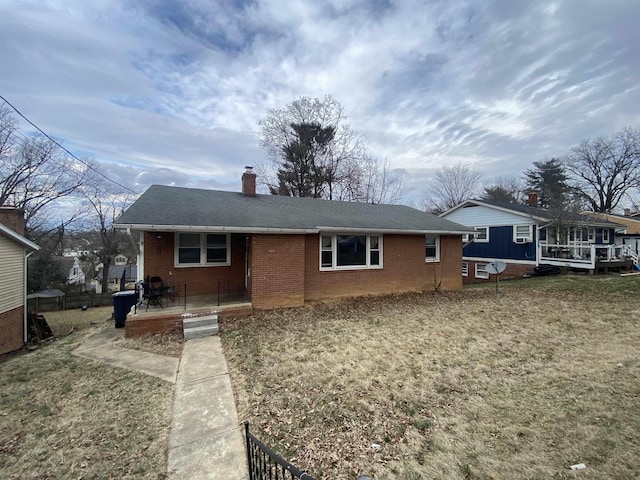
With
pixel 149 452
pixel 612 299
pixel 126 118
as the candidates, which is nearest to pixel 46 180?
pixel 126 118

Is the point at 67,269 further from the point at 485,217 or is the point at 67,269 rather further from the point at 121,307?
the point at 485,217

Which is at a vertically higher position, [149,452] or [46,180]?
[46,180]

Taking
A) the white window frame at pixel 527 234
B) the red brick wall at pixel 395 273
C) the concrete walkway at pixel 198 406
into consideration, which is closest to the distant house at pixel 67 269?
the concrete walkway at pixel 198 406

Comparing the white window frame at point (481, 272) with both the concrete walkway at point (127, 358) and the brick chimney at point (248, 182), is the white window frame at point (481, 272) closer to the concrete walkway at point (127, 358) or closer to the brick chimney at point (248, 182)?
the brick chimney at point (248, 182)

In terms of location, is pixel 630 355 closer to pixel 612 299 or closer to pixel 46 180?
pixel 612 299

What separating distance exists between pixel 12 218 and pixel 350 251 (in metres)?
14.0

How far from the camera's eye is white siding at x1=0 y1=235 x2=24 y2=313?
418 inches

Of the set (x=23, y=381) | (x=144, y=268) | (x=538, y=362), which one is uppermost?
(x=144, y=268)

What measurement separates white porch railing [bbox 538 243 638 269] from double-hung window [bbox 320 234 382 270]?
1244cm

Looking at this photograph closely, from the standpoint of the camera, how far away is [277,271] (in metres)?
8.85

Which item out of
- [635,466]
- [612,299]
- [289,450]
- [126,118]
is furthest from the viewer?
[126,118]

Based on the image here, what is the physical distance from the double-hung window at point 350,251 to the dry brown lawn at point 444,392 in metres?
2.44

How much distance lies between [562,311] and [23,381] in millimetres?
13098

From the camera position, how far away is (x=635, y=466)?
107 inches
